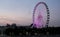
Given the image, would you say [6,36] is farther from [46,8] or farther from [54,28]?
[54,28]

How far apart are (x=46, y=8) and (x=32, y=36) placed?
957cm

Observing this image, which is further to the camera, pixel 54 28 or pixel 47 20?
pixel 54 28

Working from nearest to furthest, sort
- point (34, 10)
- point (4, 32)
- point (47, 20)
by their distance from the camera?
point (47, 20) < point (34, 10) < point (4, 32)

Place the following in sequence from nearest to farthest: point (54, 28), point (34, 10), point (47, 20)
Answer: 1. point (47, 20)
2. point (34, 10)
3. point (54, 28)

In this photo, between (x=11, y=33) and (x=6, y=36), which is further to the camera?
(x=11, y=33)

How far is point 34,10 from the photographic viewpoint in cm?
6444

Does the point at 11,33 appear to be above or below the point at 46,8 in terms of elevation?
below

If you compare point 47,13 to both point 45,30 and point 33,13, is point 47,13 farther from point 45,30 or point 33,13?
point 45,30

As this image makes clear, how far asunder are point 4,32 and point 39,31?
1229 centimetres

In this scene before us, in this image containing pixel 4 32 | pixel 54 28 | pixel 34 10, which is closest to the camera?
pixel 34 10

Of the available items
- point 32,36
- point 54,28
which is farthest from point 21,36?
point 54,28

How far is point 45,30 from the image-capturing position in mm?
72875

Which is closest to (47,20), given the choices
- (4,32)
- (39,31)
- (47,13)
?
(47,13)

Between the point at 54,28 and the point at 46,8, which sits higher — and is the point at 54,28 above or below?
below
